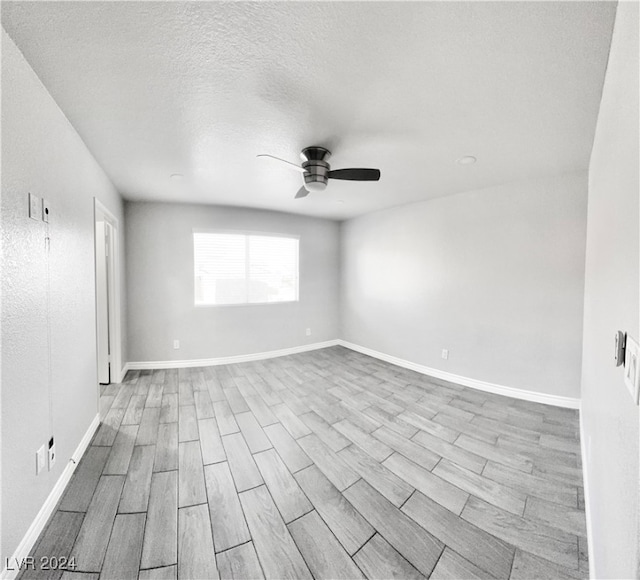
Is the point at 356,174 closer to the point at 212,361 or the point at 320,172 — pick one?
the point at 320,172

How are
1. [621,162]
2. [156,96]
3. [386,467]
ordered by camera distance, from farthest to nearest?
[386,467]
[156,96]
[621,162]

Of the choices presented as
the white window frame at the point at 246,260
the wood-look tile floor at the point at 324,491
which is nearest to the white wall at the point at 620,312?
the wood-look tile floor at the point at 324,491

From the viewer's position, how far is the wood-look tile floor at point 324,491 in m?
1.20

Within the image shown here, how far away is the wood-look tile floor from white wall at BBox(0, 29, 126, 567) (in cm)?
34

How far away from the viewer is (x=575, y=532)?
1.34m

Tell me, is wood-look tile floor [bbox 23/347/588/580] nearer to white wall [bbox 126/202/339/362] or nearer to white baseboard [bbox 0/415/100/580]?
white baseboard [bbox 0/415/100/580]

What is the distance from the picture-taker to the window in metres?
3.93

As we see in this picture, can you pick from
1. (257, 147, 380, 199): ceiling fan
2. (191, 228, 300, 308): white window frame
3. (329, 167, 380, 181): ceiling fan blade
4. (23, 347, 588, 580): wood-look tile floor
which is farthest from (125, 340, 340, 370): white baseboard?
(329, 167, 380, 181): ceiling fan blade

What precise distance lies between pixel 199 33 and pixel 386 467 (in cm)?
266

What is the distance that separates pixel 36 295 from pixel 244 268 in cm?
284

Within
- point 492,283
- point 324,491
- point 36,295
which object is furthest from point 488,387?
point 36,295

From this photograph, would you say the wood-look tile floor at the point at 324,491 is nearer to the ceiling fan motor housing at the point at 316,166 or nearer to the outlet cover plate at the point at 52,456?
the outlet cover plate at the point at 52,456

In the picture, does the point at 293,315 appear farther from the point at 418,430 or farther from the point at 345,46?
the point at 345,46

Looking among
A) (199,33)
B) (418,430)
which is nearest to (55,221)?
(199,33)
